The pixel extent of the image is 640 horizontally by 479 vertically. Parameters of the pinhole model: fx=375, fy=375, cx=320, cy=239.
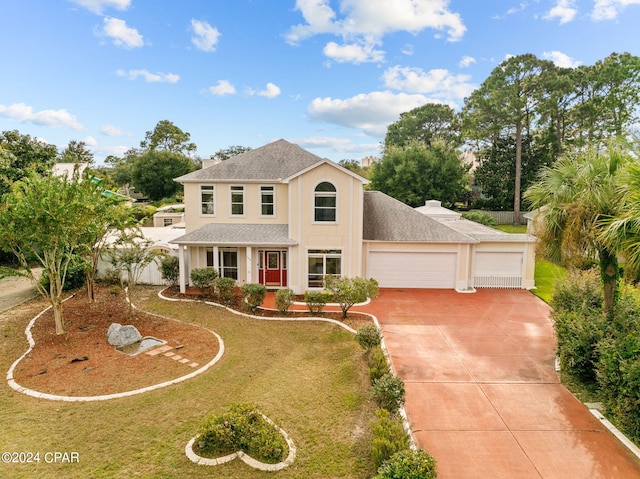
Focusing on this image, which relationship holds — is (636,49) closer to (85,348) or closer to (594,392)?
(594,392)

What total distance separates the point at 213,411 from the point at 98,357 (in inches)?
208

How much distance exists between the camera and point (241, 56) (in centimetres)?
2550

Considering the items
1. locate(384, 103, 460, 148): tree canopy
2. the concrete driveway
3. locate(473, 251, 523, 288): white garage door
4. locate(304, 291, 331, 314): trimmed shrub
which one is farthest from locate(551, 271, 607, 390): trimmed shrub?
locate(384, 103, 460, 148): tree canopy

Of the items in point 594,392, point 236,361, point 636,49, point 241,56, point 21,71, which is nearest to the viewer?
point 594,392

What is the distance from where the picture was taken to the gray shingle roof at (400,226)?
20094mm

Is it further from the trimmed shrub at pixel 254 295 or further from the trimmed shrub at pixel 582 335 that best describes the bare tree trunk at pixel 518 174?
the trimmed shrub at pixel 254 295

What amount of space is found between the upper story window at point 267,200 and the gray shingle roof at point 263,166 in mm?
613

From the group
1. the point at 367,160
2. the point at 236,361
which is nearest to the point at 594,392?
the point at 236,361

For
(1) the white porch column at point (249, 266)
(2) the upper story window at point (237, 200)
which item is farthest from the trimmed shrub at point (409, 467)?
(2) the upper story window at point (237, 200)

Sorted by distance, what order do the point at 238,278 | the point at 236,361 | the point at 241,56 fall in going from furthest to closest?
the point at 241,56 < the point at 238,278 < the point at 236,361

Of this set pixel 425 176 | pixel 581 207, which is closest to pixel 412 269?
pixel 581 207

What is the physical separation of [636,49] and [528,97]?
457 inches

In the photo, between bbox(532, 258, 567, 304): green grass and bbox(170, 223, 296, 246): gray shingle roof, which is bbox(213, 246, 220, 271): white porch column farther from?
bbox(532, 258, 567, 304): green grass

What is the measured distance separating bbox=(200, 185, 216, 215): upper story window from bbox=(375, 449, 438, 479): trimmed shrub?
A: 57.9 feet
